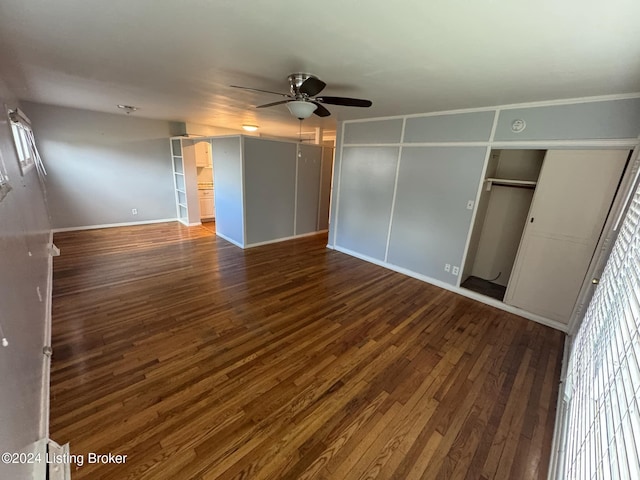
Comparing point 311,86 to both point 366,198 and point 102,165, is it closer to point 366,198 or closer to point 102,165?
point 366,198

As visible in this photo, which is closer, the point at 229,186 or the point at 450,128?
the point at 450,128

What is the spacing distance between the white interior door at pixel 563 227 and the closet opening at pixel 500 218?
1.23ft

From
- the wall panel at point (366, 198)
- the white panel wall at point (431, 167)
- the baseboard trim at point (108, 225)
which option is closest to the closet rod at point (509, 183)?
the white panel wall at point (431, 167)

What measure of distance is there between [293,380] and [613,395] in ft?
5.64

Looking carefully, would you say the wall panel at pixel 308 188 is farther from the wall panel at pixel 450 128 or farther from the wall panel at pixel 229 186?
the wall panel at pixel 450 128

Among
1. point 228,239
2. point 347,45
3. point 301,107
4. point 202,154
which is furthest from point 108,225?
point 347,45

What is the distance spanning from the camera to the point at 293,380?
1.97 m

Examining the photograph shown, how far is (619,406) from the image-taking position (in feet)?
2.67

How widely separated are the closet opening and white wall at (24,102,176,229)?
22.0 ft

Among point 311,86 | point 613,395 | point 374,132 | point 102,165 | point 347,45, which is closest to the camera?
point 613,395

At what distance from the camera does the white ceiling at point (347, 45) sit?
138 cm

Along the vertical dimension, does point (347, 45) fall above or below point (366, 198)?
above

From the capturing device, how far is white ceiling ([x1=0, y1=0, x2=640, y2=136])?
4.53ft

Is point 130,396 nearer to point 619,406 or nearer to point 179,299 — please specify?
point 179,299
